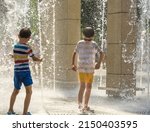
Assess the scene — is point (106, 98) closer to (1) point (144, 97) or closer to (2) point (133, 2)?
(1) point (144, 97)

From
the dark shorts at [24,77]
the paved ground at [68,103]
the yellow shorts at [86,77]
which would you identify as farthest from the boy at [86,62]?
the dark shorts at [24,77]

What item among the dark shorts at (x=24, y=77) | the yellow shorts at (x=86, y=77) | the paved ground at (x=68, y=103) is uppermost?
the dark shorts at (x=24, y=77)

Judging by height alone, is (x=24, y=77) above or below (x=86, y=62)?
below

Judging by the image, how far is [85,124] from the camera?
243 inches

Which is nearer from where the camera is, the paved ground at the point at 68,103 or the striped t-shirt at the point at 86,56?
the striped t-shirt at the point at 86,56

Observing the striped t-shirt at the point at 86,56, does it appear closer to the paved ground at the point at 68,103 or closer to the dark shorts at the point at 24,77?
the paved ground at the point at 68,103

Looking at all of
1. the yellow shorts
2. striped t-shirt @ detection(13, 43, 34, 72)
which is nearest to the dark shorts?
striped t-shirt @ detection(13, 43, 34, 72)

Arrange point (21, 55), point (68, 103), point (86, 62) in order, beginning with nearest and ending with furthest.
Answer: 1. point (21, 55)
2. point (86, 62)
3. point (68, 103)

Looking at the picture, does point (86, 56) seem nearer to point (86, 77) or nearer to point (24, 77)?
point (86, 77)

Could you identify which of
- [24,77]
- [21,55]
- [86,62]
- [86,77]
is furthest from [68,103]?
[21,55]

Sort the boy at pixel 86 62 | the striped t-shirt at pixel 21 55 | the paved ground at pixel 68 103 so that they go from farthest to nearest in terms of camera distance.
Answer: the paved ground at pixel 68 103, the boy at pixel 86 62, the striped t-shirt at pixel 21 55

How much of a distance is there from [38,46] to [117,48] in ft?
13.5

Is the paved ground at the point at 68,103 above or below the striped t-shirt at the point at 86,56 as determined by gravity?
below

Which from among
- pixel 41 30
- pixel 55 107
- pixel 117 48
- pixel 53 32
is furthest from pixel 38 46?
pixel 55 107
